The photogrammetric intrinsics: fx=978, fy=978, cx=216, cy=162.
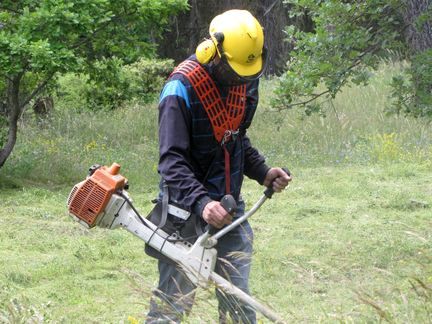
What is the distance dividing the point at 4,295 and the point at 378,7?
372 cm

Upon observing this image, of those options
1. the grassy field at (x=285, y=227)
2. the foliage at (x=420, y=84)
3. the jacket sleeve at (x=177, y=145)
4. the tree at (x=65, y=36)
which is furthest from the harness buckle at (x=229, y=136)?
the tree at (x=65, y=36)

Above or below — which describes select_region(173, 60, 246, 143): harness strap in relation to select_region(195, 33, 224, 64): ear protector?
below

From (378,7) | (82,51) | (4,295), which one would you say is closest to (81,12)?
(82,51)

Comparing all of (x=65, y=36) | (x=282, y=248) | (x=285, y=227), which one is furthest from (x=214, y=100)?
(x=65, y=36)

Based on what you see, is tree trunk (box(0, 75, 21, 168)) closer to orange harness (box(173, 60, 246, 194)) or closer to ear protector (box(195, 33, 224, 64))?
orange harness (box(173, 60, 246, 194))

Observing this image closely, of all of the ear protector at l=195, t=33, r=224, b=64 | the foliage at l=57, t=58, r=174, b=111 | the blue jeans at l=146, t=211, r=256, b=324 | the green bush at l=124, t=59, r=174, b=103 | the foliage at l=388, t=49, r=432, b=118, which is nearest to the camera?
the blue jeans at l=146, t=211, r=256, b=324

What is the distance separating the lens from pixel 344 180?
36.4ft

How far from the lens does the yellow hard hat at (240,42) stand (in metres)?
4.69

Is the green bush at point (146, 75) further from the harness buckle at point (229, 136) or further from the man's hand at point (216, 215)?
the man's hand at point (216, 215)

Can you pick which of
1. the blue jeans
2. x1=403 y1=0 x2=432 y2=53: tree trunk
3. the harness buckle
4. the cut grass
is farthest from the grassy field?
x1=403 y1=0 x2=432 y2=53: tree trunk

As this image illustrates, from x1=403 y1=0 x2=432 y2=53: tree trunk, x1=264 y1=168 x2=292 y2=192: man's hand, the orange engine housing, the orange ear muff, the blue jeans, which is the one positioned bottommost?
the blue jeans

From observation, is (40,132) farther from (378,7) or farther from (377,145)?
(378,7)

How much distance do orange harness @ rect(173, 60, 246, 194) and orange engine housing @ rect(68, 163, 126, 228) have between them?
53 cm

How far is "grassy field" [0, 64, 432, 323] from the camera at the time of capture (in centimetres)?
520
